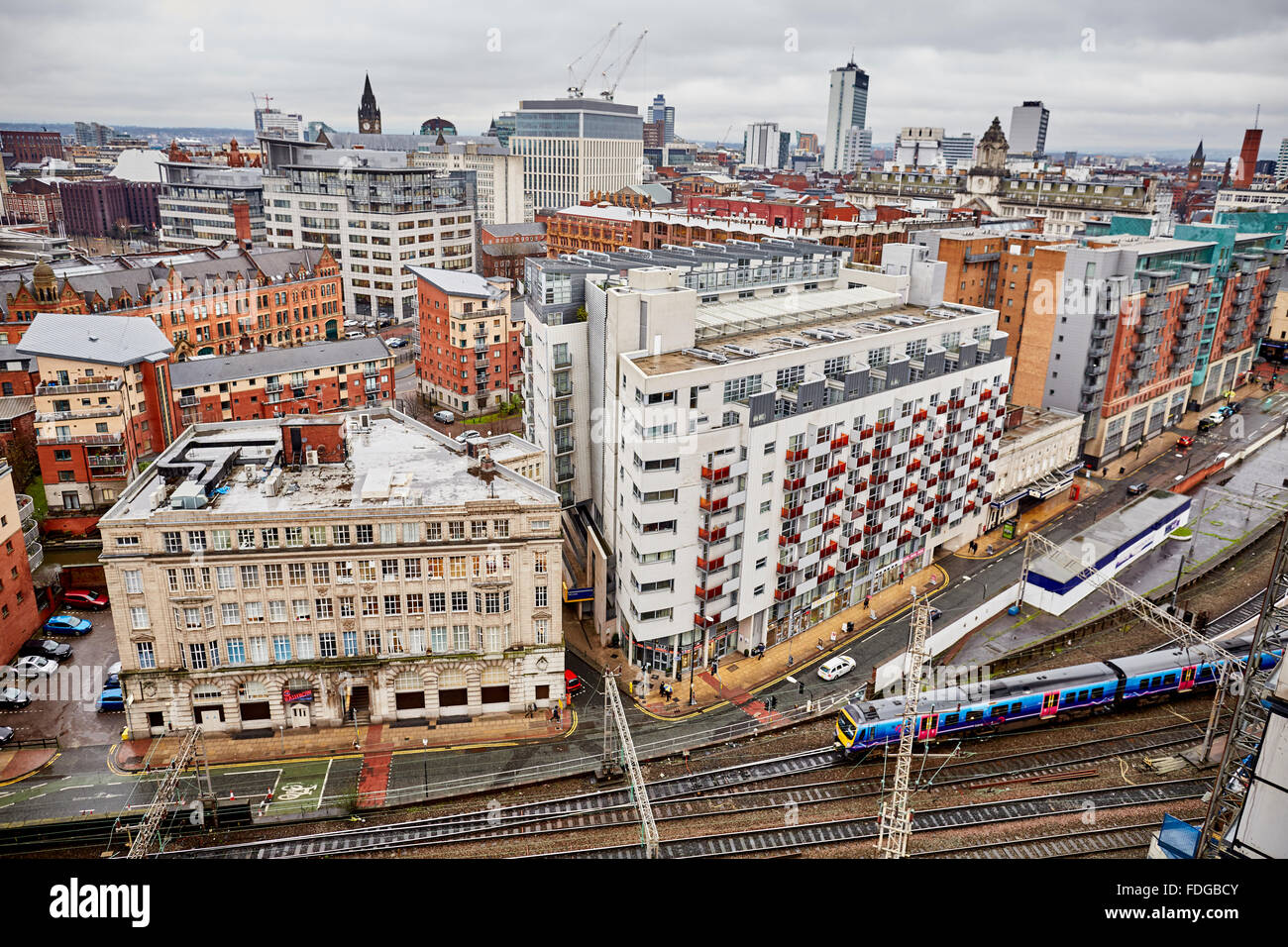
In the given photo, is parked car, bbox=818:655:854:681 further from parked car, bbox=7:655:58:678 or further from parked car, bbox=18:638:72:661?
parked car, bbox=18:638:72:661

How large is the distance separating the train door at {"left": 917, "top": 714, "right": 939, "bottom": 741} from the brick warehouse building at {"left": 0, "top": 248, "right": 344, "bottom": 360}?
89.3 meters

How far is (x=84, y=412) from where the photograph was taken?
3078 inches

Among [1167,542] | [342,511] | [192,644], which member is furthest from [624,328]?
[1167,542]

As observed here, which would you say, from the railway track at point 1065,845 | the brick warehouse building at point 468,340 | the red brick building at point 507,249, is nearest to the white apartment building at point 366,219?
the red brick building at point 507,249

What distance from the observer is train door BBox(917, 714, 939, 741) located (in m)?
54.3

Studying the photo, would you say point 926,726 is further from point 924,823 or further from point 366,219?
point 366,219

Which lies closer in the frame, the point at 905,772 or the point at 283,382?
the point at 905,772

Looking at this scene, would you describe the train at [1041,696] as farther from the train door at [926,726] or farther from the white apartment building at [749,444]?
A: the white apartment building at [749,444]

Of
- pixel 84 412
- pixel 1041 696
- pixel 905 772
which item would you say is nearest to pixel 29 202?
Result: pixel 84 412

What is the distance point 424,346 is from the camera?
118 meters

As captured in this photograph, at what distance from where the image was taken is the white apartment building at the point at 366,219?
154875mm

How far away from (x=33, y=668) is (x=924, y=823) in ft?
193
